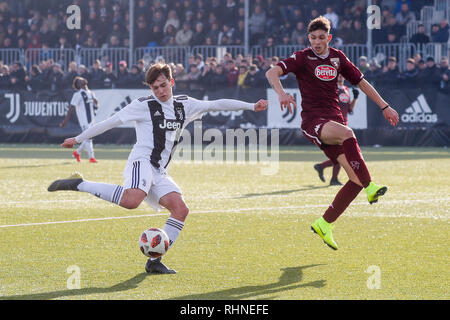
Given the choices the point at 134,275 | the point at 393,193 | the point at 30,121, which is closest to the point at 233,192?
the point at 393,193

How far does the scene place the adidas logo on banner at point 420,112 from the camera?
24312 millimetres

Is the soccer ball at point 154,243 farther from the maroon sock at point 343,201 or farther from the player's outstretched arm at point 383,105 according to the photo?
the player's outstretched arm at point 383,105

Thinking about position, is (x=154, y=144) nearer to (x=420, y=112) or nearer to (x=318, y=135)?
(x=318, y=135)

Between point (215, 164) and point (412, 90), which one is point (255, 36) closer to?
point (412, 90)

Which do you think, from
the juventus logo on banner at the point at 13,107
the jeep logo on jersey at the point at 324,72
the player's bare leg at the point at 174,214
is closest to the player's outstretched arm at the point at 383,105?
the jeep logo on jersey at the point at 324,72

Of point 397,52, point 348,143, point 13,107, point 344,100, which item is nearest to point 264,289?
point 348,143

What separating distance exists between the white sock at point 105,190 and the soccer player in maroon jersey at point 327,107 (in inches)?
70.1

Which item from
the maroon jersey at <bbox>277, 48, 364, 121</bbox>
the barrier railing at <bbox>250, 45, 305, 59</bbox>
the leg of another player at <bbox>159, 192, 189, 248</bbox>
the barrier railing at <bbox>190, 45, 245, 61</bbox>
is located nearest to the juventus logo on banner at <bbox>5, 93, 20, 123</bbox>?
the barrier railing at <bbox>190, 45, 245, 61</bbox>

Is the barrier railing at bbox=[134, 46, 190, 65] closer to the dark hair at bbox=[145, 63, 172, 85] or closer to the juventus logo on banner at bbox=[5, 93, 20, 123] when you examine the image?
the juventus logo on banner at bbox=[5, 93, 20, 123]

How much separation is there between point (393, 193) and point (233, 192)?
250cm

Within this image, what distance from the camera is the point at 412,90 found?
24.4m

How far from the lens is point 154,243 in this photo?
280 inches

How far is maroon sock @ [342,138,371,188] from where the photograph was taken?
8.02 metres

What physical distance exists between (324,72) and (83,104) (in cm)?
1344
